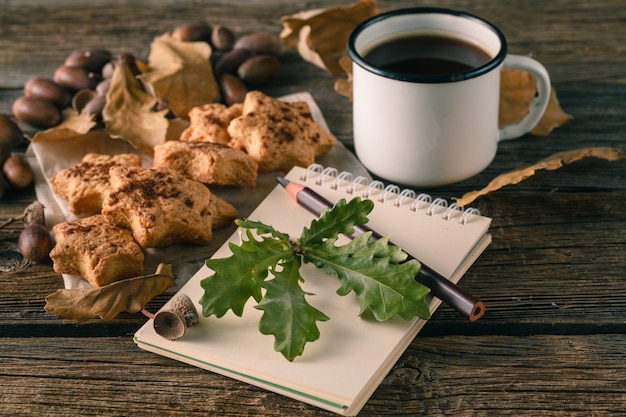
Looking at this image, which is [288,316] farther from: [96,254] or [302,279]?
[96,254]

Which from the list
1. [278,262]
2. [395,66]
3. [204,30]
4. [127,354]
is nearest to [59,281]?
[127,354]

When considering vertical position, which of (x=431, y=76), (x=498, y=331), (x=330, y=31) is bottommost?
(x=498, y=331)

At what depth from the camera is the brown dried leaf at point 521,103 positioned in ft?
5.42

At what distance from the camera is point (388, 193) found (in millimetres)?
1389

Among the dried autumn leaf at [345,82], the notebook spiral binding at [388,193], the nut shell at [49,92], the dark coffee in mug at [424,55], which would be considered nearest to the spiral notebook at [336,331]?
the notebook spiral binding at [388,193]

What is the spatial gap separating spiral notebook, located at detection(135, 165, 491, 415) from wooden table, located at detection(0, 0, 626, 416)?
4 centimetres

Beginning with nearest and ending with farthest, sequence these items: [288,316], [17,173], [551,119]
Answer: [288,316] → [17,173] → [551,119]

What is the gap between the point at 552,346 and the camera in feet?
3.86

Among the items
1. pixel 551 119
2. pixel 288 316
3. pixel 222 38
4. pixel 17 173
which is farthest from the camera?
pixel 222 38

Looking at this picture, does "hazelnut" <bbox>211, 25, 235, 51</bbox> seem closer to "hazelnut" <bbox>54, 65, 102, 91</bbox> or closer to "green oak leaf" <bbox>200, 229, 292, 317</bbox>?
"hazelnut" <bbox>54, 65, 102, 91</bbox>

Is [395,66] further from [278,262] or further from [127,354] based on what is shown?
[127,354]

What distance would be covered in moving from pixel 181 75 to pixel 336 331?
0.81m

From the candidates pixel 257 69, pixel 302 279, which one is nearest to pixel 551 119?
pixel 257 69

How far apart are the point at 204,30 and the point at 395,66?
61 cm
